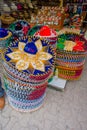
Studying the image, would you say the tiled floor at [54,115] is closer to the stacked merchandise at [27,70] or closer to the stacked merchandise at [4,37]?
the stacked merchandise at [27,70]

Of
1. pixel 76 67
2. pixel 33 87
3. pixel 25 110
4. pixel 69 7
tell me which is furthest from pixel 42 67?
pixel 69 7

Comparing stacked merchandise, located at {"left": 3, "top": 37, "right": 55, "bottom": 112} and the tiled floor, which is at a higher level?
stacked merchandise, located at {"left": 3, "top": 37, "right": 55, "bottom": 112}

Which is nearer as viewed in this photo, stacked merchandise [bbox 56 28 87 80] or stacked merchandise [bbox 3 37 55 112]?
stacked merchandise [bbox 3 37 55 112]

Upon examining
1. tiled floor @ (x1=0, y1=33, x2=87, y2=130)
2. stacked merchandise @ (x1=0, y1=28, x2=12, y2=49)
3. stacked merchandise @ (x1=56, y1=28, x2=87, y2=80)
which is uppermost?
stacked merchandise @ (x1=0, y1=28, x2=12, y2=49)

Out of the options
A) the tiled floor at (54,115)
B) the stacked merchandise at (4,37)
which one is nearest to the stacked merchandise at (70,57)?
the tiled floor at (54,115)

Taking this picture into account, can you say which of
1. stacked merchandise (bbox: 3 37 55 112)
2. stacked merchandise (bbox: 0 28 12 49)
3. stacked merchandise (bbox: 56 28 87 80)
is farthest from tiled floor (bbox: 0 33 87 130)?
stacked merchandise (bbox: 0 28 12 49)

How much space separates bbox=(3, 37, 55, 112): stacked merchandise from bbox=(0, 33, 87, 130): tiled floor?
0.06 meters

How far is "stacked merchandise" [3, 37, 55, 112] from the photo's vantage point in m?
0.85

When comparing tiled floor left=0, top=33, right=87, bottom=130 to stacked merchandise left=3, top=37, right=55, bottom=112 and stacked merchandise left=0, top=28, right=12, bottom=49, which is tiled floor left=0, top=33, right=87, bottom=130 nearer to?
stacked merchandise left=3, top=37, right=55, bottom=112

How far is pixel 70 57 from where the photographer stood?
121cm

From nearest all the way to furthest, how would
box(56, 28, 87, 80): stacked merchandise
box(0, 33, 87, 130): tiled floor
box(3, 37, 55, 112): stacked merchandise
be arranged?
box(3, 37, 55, 112): stacked merchandise, box(0, 33, 87, 130): tiled floor, box(56, 28, 87, 80): stacked merchandise

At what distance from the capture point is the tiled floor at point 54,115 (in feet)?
3.26

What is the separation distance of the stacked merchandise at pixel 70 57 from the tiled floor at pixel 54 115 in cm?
17

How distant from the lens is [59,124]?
1019 mm
